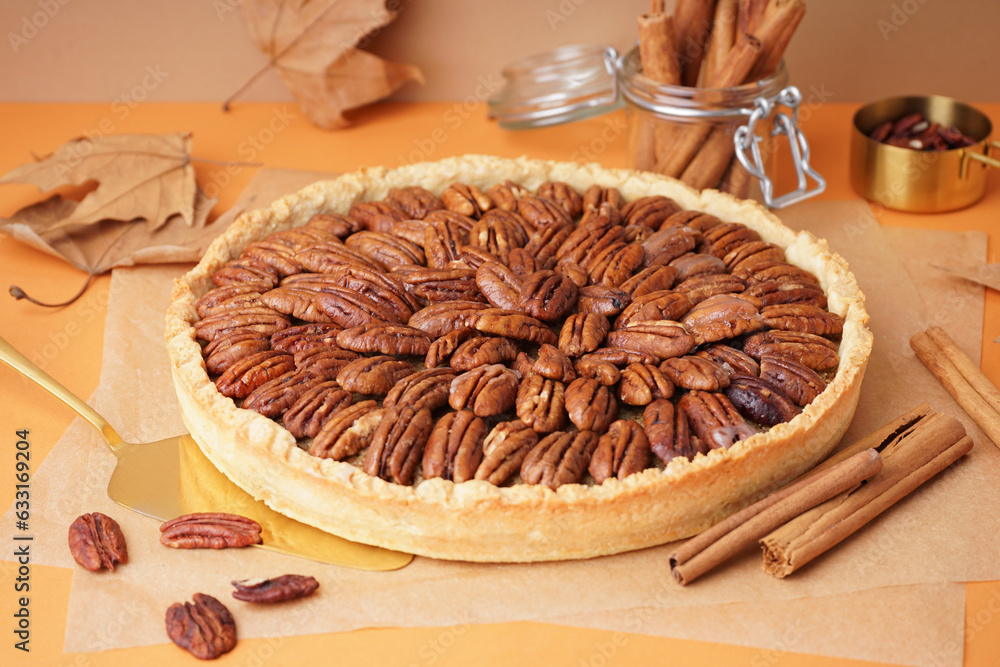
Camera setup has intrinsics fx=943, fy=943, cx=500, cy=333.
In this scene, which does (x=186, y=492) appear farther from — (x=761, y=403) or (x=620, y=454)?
(x=761, y=403)

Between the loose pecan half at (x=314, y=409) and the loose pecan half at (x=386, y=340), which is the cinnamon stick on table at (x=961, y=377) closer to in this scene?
the loose pecan half at (x=386, y=340)

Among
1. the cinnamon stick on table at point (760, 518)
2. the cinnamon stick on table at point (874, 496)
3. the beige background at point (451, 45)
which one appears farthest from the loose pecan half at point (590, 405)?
the beige background at point (451, 45)

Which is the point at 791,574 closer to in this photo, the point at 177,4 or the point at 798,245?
the point at 798,245

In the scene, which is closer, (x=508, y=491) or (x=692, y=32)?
(x=508, y=491)

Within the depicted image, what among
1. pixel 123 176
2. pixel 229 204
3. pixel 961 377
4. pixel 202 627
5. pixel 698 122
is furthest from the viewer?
pixel 229 204

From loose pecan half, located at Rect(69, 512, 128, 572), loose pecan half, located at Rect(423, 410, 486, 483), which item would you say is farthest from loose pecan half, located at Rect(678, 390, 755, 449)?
loose pecan half, located at Rect(69, 512, 128, 572)

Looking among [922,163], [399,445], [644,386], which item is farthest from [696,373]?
[922,163]
